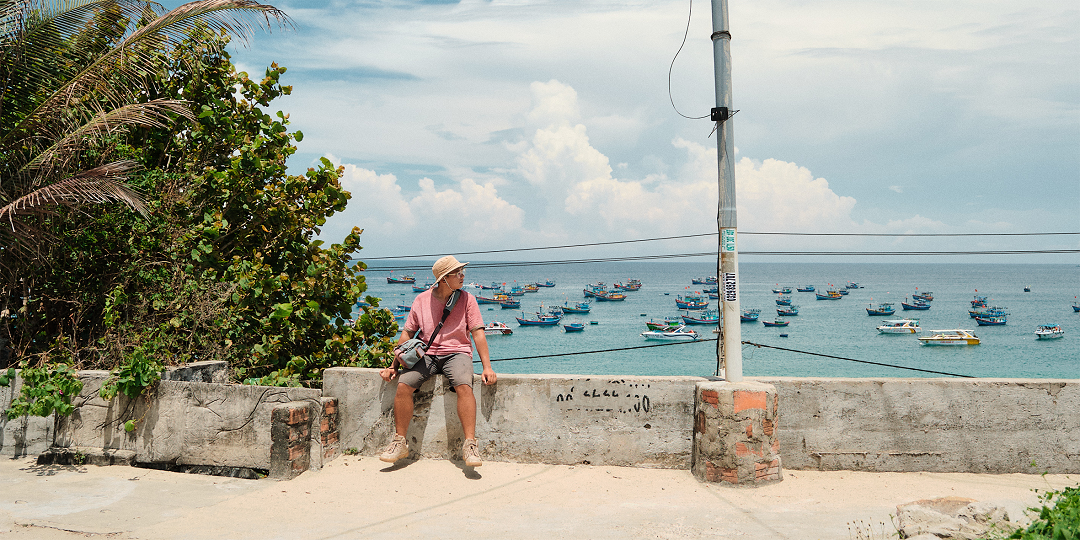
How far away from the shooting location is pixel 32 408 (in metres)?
5.73

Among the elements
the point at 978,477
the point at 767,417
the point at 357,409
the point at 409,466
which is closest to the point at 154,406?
the point at 357,409

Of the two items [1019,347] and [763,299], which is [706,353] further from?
[763,299]

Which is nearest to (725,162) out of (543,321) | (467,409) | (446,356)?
(446,356)

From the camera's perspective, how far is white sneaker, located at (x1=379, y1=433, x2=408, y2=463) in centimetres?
514

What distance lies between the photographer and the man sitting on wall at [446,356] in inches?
204

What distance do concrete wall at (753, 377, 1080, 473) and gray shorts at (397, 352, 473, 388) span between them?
274cm

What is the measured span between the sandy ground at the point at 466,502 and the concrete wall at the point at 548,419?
0.46ft

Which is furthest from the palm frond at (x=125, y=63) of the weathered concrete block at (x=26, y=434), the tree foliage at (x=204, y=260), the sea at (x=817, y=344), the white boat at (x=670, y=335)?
the white boat at (x=670, y=335)

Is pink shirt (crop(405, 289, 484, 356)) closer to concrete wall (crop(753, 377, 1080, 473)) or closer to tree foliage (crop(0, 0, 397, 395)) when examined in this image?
tree foliage (crop(0, 0, 397, 395))

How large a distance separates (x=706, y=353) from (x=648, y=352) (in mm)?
6550

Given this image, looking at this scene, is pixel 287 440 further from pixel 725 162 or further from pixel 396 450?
pixel 725 162

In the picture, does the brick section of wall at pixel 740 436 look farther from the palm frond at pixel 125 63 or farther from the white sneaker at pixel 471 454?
the palm frond at pixel 125 63

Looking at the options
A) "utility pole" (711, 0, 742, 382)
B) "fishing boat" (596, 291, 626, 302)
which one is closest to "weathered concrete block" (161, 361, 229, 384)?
"utility pole" (711, 0, 742, 382)

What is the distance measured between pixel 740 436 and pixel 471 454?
7.18 feet
